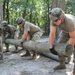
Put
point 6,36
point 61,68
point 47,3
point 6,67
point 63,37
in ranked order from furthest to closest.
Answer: point 47,3 → point 6,36 → point 6,67 → point 61,68 → point 63,37

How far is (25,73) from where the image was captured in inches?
230

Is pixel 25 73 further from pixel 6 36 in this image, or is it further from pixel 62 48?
pixel 6 36

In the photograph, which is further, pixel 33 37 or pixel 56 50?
pixel 33 37

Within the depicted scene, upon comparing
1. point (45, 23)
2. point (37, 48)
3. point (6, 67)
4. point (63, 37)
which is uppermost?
point (63, 37)

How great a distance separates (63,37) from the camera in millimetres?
5570

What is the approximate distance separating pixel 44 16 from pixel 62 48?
103 ft

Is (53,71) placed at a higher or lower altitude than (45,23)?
higher

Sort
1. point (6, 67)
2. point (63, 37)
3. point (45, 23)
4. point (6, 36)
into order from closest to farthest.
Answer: point (63, 37) → point (6, 67) → point (6, 36) → point (45, 23)

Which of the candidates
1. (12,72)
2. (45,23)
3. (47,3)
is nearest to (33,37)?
(12,72)

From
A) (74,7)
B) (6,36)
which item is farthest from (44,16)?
(6,36)

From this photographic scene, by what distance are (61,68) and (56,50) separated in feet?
3.27

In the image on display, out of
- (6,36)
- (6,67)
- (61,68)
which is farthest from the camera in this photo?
(6,36)

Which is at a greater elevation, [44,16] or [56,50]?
[56,50]

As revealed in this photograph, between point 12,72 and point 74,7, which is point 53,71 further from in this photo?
point 74,7
